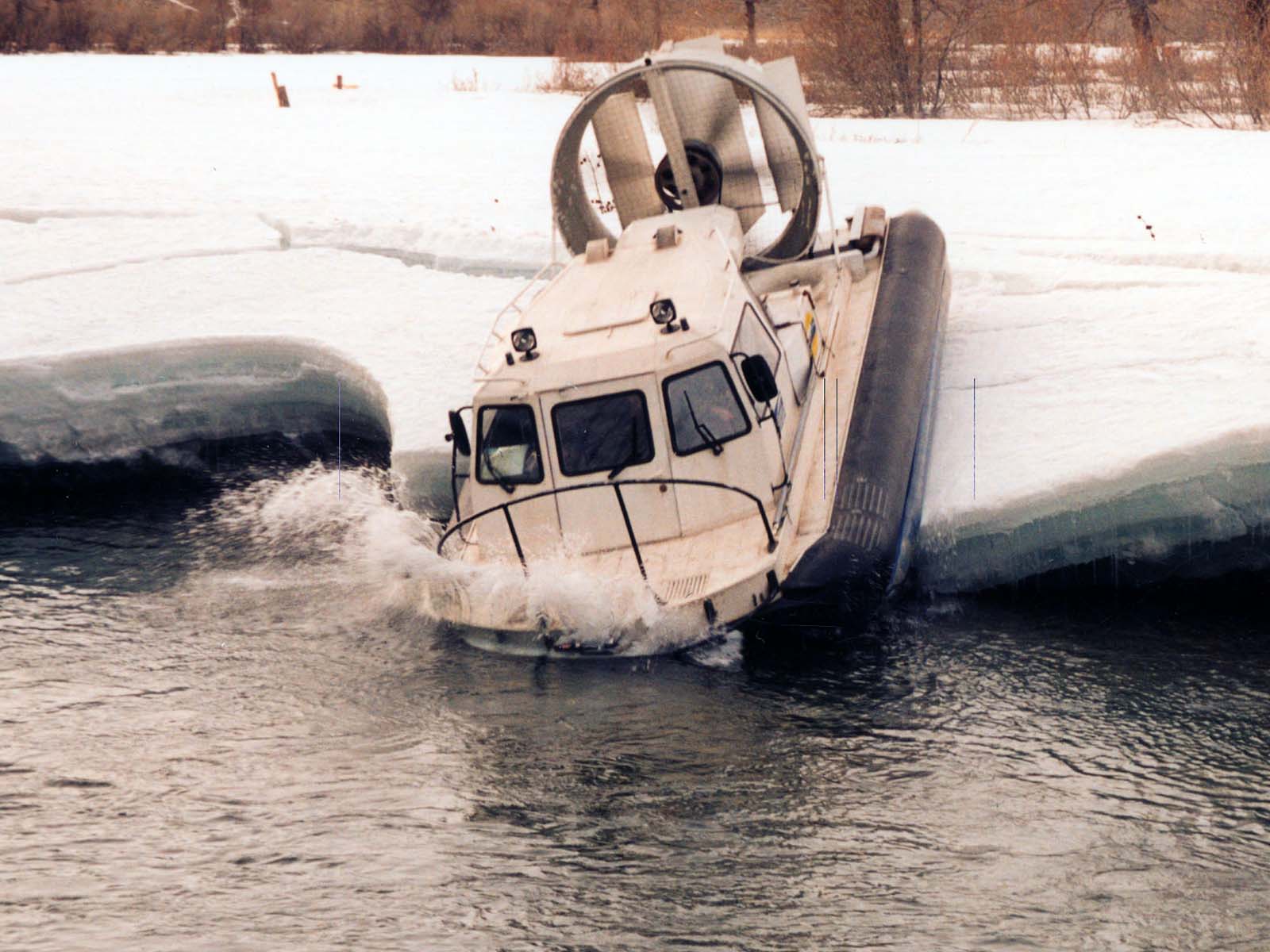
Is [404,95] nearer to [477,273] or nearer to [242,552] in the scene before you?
[477,273]

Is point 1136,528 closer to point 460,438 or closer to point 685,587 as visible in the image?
point 685,587

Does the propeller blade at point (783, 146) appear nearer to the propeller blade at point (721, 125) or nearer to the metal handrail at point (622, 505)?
the propeller blade at point (721, 125)

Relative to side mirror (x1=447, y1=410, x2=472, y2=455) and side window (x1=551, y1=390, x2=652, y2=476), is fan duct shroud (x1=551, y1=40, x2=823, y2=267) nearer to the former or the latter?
side mirror (x1=447, y1=410, x2=472, y2=455)

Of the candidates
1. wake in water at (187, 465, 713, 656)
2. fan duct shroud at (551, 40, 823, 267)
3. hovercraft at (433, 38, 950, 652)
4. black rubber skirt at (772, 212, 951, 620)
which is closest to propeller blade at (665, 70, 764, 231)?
fan duct shroud at (551, 40, 823, 267)

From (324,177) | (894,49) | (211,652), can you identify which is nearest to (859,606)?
(211,652)

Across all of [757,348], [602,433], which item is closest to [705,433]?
[602,433]

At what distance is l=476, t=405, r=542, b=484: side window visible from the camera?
9383mm

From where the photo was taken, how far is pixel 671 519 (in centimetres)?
931

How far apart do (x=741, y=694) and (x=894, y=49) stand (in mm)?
17868

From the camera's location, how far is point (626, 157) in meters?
13.0

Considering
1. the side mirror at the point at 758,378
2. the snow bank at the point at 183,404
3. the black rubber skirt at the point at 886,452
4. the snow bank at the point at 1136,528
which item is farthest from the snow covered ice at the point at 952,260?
the side mirror at the point at 758,378

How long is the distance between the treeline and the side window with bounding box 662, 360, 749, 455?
1406 cm

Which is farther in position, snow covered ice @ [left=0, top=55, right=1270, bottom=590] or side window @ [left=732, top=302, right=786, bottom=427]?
snow covered ice @ [left=0, top=55, right=1270, bottom=590]

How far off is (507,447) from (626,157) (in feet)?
14.5
